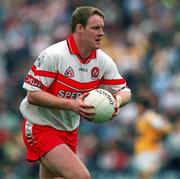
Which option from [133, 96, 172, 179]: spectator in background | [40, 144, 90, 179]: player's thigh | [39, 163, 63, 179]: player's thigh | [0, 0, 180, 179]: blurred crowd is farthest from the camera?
[0, 0, 180, 179]: blurred crowd

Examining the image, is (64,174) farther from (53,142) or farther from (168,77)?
(168,77)

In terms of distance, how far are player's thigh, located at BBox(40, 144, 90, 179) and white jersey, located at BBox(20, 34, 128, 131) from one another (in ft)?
1.14

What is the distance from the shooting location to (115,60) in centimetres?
1830

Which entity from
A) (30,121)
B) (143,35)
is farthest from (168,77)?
(30,121)

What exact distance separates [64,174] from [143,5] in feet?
34.2

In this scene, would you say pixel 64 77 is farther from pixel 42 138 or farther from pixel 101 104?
pixel 42 138

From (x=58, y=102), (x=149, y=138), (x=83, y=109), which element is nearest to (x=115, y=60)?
(x=149, y=138)

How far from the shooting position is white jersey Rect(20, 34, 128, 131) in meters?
9.55

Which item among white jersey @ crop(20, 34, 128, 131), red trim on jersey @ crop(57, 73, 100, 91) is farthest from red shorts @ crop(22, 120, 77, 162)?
red trim on jersey @ crop(57, 73, 100, 91)

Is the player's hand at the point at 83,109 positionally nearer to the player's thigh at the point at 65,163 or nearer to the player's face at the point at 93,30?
the player's thigh at the point at 65,163

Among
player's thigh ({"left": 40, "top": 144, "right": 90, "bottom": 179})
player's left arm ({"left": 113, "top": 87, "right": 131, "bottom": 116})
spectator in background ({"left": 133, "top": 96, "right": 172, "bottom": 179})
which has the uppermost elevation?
player's left arm ({"left": 113, "top": 87, "right": 131, "bottom": 116})

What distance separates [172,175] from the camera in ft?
50.1

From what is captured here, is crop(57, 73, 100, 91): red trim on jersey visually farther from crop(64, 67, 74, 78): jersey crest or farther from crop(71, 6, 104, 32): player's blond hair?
crop(71, 6, 104, 32): player's blond hair

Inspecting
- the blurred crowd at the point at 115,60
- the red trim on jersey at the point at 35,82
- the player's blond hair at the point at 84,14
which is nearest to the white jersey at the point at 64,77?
the red trim on jersey at the point at 35,82
